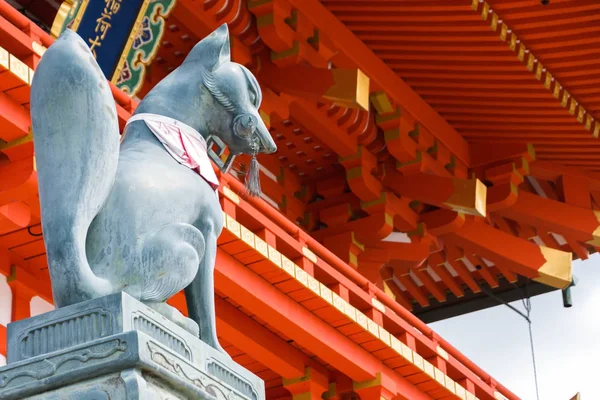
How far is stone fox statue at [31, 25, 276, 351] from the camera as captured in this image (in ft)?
12.0

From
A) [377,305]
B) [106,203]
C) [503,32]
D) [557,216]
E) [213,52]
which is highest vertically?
[503,32]

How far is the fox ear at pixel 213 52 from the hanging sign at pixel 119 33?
12.6ft

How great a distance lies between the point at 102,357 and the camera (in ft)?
11.3

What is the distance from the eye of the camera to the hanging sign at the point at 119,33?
26.0ft

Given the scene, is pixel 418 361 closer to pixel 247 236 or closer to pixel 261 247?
pixel 261 247

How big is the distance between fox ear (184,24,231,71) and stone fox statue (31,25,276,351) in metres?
0.32

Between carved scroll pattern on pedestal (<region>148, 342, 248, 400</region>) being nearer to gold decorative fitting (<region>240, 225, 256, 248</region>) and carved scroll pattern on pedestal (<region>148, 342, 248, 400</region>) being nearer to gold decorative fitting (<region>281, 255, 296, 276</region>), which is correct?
gold decorative fitting (<region>240, 225, 256, 248</region>)

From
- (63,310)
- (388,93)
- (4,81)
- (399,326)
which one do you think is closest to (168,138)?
(63,310)

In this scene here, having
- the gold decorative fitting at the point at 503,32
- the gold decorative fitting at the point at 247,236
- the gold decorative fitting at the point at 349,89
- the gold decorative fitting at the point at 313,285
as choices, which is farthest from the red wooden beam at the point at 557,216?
the gold decorative fitting at the point at 247,236

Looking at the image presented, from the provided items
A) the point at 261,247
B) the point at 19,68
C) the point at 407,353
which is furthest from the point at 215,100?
the point at 407,353

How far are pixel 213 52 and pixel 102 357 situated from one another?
45.3 inches

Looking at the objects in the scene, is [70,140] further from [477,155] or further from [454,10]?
[477,155]

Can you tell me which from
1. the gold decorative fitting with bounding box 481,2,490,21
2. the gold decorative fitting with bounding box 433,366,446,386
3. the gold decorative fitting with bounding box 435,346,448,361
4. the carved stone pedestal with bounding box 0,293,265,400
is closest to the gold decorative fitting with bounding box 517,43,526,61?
the gold decorative fitting with bounding box 481,2,490,21

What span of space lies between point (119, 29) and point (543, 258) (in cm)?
510
